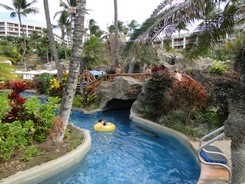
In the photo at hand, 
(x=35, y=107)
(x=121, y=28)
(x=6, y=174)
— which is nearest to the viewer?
(x=6, y=174)

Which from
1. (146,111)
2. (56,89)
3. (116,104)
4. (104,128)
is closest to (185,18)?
(104,128)

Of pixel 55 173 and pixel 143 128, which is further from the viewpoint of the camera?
pixel 143 128

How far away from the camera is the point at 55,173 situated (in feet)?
19.9

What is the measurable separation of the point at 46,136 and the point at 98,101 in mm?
8344

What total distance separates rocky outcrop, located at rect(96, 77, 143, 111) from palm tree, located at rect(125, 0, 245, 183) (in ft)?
25.9

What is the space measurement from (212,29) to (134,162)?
4.37 m

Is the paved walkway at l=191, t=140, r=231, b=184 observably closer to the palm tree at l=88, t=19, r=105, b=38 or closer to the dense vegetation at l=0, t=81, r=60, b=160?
the dense vegetation at l=0, t=81, r=60, b=160

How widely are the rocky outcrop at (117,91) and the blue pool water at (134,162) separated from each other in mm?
4303

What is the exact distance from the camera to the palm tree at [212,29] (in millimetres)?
3635

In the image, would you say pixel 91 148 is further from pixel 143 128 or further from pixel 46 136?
pixel 143 128

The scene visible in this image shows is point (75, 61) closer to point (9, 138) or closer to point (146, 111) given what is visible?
point (9, 138)

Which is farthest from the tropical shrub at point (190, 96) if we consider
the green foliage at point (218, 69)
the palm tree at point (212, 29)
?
the green foliage at point (218, 69)

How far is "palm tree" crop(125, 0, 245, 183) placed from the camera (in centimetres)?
363

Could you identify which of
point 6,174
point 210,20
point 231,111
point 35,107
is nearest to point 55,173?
point 6,174
